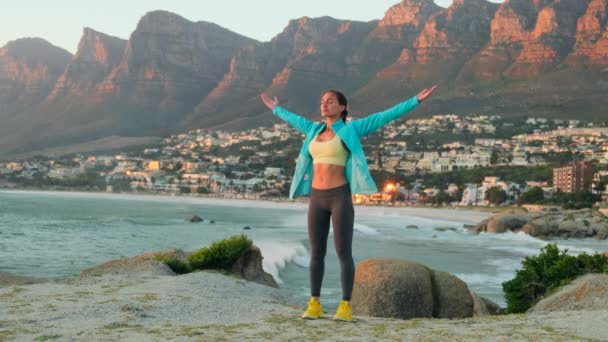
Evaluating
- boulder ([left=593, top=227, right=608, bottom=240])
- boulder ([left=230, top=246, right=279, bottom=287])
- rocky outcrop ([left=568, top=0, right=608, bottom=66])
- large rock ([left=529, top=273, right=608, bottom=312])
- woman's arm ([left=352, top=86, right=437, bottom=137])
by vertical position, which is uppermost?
rocky outcrop ([left=568, top=0, right=608, bottom=66])

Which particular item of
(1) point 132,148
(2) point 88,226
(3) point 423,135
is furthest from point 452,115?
(2) point 88,226

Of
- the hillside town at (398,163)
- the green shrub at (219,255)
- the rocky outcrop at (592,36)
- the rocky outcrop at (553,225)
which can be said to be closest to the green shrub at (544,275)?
the green shrub at (219,255)

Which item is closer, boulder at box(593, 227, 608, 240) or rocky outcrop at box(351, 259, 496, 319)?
rocky outcrop at box(351, 259, 496, 319)

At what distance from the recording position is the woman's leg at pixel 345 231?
7.13 metres

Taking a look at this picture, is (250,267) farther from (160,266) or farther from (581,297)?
(581,297)

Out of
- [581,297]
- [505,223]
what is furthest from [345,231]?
[505,223]

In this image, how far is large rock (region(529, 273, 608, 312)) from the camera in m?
9.62

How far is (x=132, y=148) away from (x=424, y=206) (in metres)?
107

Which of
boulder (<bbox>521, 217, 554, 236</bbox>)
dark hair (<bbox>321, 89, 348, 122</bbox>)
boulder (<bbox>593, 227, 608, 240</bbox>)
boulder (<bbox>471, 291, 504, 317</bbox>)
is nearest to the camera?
dark hair (<bbox>321, 89, 348, 122</bbox>)

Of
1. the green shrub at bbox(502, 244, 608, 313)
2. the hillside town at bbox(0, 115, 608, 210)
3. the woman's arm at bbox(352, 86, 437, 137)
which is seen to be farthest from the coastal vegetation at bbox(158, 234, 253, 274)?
the hillside town at bbox(0, 115, 608, 210)

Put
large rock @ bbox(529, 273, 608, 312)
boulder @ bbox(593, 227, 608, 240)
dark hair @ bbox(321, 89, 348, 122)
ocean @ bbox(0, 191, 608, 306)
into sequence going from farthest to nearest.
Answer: boulder @ bbox(593, 227, 608, 240) < ocean @ bbox(0, 191, 608, 306) < large rock @ bbox(529, 273, 608, 312) < dark hair @ bbox(321, 89, 348, 122)

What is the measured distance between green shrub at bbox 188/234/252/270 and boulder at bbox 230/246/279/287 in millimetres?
134

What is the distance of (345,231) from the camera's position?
7.17 m

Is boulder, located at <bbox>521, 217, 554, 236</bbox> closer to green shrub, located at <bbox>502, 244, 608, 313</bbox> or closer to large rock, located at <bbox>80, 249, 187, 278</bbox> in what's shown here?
green shrub, located at <bbox>502, 244, 608, 313</bbox>
